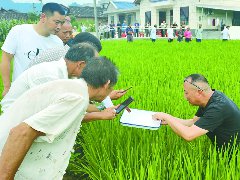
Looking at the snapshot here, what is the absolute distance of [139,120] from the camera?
238 cm

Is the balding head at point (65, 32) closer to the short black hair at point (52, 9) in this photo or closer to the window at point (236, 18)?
the short black hair at point (52, 9)

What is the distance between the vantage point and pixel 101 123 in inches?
127

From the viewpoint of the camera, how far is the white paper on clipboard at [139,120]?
7.39 feet

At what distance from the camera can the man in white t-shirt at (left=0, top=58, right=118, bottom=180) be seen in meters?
1.50

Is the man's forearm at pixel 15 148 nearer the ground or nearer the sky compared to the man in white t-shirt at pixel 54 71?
nearer the ground

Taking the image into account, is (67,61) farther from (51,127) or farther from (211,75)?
(211,75)

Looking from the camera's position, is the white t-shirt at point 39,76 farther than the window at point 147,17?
No

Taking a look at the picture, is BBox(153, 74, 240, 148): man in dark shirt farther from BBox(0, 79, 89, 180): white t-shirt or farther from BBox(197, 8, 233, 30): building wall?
BBox(197, 8, 233, 30): building wall

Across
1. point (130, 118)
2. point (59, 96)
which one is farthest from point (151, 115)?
point (59, 96)

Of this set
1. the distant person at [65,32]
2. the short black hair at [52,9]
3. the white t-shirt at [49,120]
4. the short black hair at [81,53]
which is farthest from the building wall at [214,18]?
the white t-shirt at [49,120]

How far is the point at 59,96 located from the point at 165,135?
153 cm

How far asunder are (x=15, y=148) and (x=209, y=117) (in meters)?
1.36

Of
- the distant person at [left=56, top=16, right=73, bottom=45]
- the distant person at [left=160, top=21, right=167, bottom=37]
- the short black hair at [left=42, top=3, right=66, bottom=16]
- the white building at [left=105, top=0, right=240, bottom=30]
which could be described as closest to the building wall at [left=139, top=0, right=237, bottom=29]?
the white building at [left=105, top=0, right=240, bottom=30]

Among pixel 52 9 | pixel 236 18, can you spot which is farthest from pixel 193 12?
pixel 52 9
